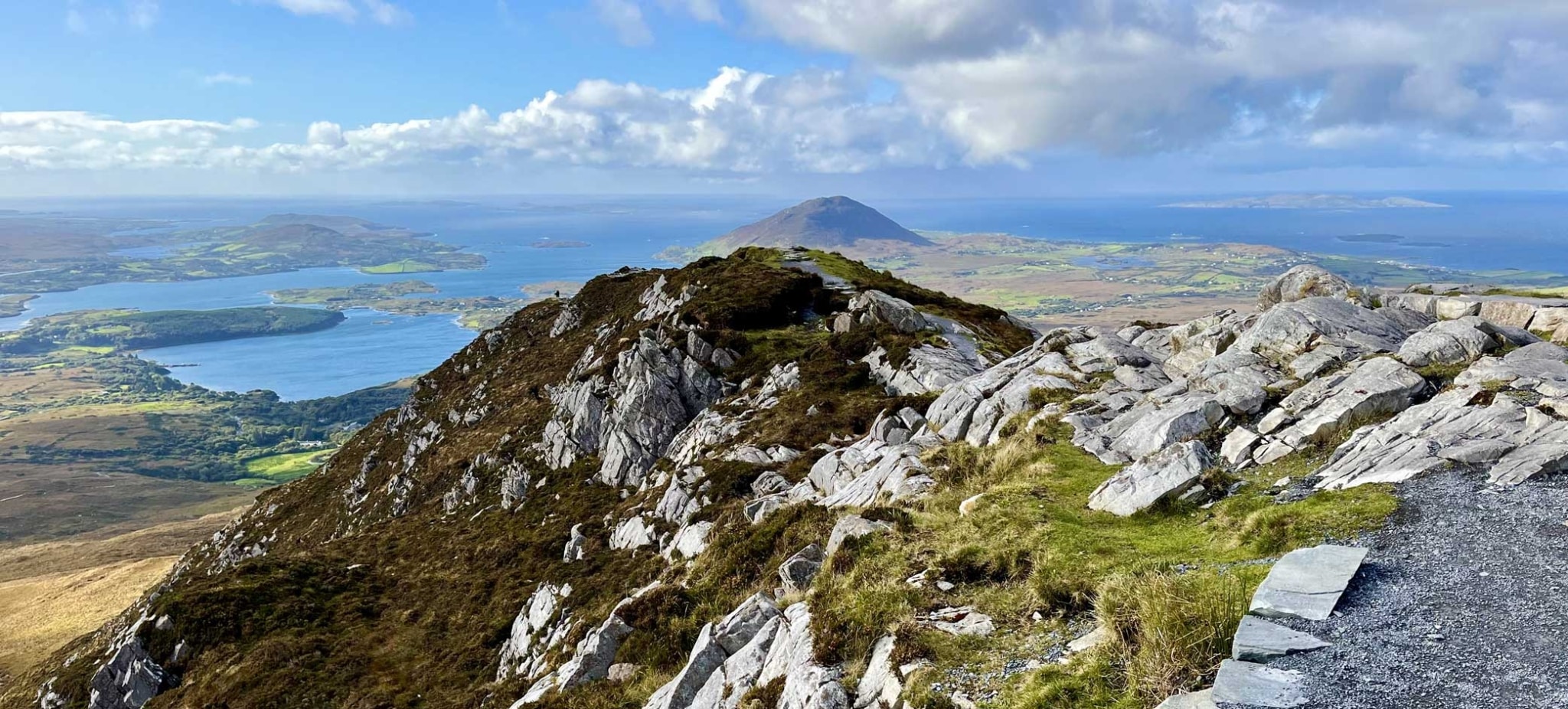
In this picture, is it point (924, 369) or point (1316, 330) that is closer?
point (1316, 330)

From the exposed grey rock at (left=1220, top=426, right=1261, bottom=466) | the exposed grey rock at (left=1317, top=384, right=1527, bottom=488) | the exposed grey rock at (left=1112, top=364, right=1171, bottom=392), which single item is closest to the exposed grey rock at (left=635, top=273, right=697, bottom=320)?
the exposed grey rock at (left=1112, top=364, right=1171, bottom=392)

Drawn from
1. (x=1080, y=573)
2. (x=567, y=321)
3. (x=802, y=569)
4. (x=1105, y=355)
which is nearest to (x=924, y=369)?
(x=1105, y=355)

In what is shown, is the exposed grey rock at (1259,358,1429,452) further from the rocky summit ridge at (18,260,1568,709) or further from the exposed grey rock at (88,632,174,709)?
the exposed grey rock at (88,632,174,709)

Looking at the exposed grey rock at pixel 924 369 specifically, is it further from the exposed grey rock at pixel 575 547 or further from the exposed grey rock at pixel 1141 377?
the exposed grey rock at pixel 575 547

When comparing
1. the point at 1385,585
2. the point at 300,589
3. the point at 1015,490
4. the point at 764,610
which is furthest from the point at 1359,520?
the point at 300,589

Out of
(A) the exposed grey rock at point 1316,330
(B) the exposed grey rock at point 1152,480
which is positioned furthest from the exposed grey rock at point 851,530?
(A) the exposed grey rock at point 1316,330

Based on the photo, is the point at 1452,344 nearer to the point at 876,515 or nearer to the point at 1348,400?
the point at 1348,400

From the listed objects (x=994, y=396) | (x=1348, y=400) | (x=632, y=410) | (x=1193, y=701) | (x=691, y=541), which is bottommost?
(x=691, y=541)
